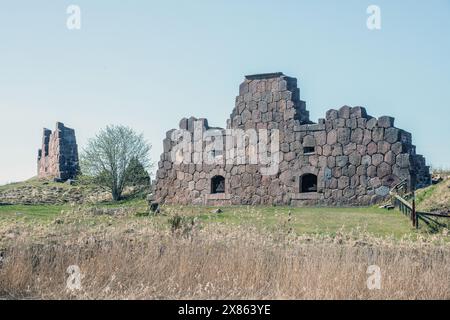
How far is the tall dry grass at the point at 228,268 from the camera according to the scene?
8.20 meters

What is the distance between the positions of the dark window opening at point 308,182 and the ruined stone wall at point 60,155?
15.9 m

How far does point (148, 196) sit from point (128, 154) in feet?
11.1

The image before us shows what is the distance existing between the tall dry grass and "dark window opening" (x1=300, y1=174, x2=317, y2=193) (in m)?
8.91

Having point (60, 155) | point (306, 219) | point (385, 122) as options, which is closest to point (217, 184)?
point (385, 122)

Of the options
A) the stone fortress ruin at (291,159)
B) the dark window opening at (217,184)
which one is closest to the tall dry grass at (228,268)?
the stone fortress ruin at (291,159)

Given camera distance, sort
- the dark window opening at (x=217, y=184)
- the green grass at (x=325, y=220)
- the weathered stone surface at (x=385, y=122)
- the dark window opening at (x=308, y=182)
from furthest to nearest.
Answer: the dark window opening at (x=217, y=184), the dark window opening at (x=308, y=182), the weathered stone surface at (x=385, y=122), the green grass at (x=325, y=220)

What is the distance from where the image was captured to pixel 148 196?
23.2 m

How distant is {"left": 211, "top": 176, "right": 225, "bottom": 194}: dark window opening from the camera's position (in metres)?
21.7

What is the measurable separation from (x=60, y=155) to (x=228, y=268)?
25.1m

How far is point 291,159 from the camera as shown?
19953 millimetres

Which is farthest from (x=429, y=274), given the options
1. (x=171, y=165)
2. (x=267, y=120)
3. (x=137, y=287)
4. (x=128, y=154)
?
(x=128, y=154)

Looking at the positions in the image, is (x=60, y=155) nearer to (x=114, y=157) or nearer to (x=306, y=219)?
(x=114, y=157)

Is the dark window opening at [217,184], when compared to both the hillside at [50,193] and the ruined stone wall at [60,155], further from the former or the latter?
the ruined stone wall at [60,155]
